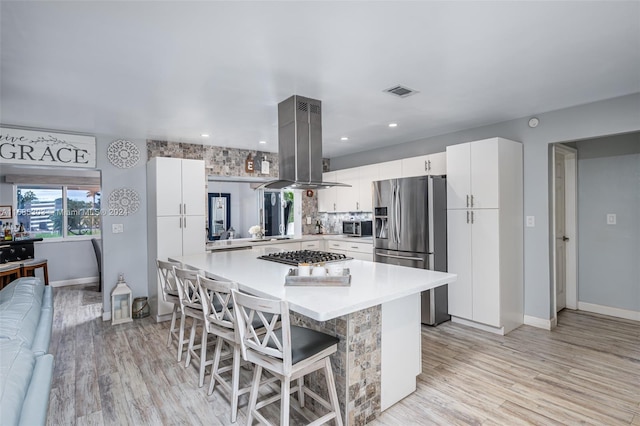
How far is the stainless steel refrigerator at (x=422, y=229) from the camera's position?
3867mm

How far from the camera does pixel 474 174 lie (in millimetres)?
3725

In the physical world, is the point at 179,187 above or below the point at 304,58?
below

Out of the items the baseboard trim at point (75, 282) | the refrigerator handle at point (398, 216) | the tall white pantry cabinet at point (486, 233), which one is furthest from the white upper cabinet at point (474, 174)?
the baseboard trim at point (75, 282)

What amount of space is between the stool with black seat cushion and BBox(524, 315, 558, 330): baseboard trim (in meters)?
2.97

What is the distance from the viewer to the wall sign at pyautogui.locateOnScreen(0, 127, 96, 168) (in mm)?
3616

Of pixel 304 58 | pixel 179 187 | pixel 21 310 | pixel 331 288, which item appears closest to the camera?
pixel 21 310

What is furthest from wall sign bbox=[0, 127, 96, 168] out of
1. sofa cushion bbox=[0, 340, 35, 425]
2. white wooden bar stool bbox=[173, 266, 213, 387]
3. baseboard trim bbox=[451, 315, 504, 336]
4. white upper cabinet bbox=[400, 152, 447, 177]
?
baseboard trim bbox=[451, 315, 504, 336]

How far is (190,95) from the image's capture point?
2.96 m

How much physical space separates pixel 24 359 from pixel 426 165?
4270mm

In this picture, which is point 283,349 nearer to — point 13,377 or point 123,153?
point 13,377

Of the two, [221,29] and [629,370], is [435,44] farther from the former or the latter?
[629,370]

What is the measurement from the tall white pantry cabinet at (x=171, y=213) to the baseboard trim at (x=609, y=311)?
503 cm

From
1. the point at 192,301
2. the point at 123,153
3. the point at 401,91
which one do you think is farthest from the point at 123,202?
the point at 401,91

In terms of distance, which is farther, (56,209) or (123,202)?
(56,209)
